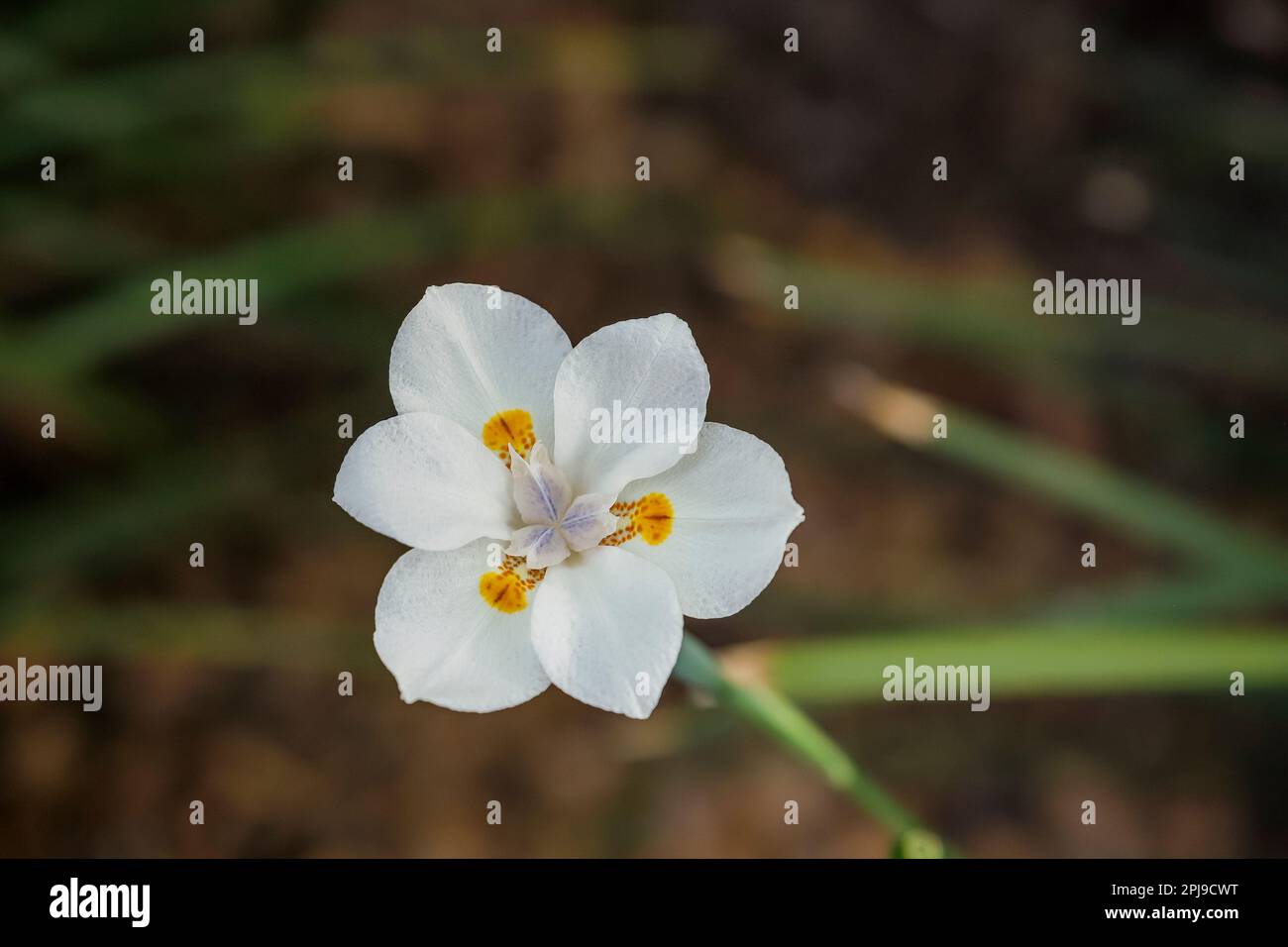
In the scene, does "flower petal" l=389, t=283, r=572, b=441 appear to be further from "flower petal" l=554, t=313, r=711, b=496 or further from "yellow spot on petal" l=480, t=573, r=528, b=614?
"yellow spot on petal" l=480, t=573, r=528, b=614

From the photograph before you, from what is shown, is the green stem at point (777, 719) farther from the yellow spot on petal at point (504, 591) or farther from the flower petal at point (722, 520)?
the yellow spot on petal at point (504, 591)

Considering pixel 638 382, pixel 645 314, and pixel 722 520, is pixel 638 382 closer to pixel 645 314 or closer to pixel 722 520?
pixel 722 520

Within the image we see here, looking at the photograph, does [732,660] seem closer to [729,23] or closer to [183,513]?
[183,513]

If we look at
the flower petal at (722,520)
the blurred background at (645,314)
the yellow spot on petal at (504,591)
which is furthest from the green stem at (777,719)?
the blurred background at (645,314)

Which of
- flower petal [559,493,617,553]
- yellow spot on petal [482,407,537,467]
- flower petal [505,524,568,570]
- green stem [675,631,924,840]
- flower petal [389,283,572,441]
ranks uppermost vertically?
flower petal [389,283,572,441]

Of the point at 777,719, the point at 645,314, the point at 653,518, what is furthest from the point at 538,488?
the point at 645,314

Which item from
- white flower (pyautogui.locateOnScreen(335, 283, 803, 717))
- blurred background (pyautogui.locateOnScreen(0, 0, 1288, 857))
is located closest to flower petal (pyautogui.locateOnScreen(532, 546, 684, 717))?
white flower (pyautogui.locateOnScreen(335, 283, 803, 717))
